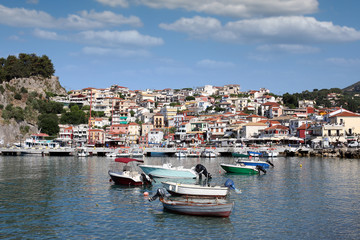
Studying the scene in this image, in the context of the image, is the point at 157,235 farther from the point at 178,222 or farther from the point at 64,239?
the point at 64,239

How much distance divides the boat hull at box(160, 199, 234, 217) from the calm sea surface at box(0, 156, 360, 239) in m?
0.35

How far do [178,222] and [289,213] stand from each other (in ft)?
24.6

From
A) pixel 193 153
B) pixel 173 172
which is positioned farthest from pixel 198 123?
pixel 173 172

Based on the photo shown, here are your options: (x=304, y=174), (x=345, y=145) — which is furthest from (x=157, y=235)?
(x=345, y=145)

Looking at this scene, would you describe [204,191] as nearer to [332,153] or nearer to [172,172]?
[172,172]

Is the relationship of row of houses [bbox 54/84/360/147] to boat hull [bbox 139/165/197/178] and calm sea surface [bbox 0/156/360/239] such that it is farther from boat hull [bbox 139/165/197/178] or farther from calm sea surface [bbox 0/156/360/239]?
calm sea surface [bbox 0/156/360/239]

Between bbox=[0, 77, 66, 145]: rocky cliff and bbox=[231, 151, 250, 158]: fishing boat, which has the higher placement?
bbox=[0, 77, 66, 145]: rocky cliff

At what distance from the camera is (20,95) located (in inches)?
4921

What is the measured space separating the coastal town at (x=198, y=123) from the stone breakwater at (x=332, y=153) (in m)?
2.24

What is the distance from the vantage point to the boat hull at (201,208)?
22438mm

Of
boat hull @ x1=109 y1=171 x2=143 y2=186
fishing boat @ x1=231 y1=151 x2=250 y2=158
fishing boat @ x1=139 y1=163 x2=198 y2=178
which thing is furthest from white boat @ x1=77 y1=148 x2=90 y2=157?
boat hull @ x1=109 y1=171 x2=143 y2=186

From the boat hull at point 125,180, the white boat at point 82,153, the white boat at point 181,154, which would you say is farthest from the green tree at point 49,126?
the boat hull at point 125,180

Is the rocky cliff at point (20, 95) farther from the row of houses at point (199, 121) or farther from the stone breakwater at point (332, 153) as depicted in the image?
the stone breakwater at point (332, 153)

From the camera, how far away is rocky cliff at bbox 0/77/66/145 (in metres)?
106
